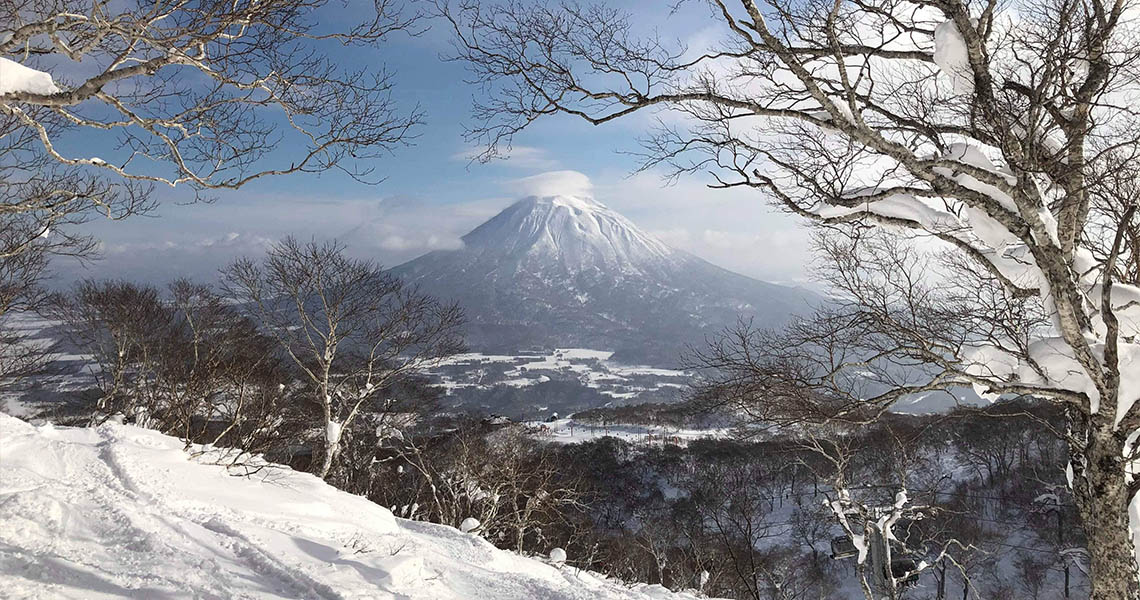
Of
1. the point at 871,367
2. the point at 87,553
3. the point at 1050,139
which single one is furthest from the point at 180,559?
the point at 1050,139

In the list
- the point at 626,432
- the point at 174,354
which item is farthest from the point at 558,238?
the point at 174,354

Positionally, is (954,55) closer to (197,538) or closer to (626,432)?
(197,538)

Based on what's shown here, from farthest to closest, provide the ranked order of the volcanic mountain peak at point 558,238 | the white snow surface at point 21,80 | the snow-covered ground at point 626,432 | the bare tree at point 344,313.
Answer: the volcanic mountain peak at point 558,238 → the snow-covered ground at point 626,432 → the bare tree at point 344,313 → the white snow surface at point 21,80

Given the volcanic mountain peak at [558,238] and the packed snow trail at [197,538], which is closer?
the packed snow trail at [197,538]

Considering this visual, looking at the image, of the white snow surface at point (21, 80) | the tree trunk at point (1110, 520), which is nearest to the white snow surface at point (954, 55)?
the tree trunk at point (1110, 520)

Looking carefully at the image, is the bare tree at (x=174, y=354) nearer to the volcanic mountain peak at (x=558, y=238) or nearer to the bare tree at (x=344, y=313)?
the bare tree at (x=344, y=313)

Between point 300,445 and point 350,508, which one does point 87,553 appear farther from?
point 300,445

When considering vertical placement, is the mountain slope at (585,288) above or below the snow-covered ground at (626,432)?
above
